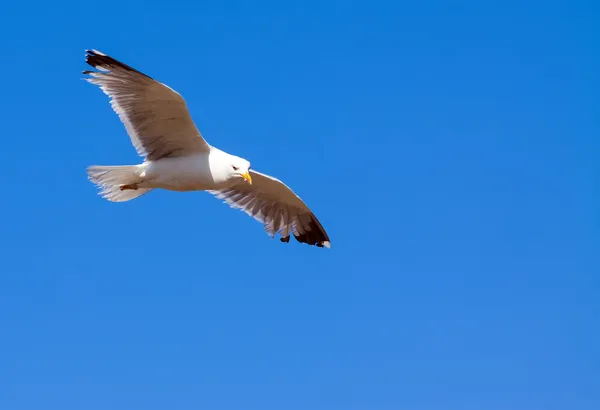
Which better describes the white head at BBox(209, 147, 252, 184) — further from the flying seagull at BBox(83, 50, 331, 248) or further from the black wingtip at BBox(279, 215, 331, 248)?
the black wingtip at BBox(279, 215, 331, 248)

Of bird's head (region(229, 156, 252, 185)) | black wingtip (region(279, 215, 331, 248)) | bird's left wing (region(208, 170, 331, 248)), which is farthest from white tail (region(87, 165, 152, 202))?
black wingtip (region(279, 215, 331, 248))

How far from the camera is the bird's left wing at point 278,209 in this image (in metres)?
14.1

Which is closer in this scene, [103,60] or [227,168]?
[103,60]

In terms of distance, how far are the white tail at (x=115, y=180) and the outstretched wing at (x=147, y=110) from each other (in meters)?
0.29

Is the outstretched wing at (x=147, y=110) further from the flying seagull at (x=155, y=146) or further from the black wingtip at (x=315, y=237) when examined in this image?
the black wingtip at (x=315, y=237)

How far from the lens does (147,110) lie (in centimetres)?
1207

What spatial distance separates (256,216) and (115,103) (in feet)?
10.2

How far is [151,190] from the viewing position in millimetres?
12969

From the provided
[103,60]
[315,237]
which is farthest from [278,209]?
[103,60]

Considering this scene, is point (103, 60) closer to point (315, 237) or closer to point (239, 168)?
point (239, 168)

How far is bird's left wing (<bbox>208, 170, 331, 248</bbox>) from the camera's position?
14.1 m

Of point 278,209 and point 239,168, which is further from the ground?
point 278,209

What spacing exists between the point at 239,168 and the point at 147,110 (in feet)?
4.15

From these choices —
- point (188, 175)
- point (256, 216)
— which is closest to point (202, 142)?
point (188, 175)
